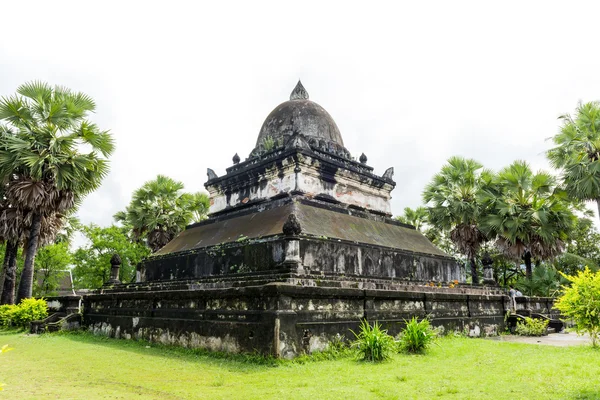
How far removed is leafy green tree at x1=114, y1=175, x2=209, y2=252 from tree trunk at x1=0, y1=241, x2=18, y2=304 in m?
7.06

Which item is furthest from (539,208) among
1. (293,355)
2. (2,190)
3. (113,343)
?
(2,190)

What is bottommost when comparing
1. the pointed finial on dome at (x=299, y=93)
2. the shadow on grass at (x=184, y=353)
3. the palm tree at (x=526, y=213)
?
the shadow on grass at (x=184, y=353)

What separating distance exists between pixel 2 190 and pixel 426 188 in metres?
19.4

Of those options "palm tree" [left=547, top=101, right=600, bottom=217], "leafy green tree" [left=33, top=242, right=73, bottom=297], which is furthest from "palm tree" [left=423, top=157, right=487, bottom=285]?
"leafy green tree" [left=33, top=242, right=73, bottom=297]

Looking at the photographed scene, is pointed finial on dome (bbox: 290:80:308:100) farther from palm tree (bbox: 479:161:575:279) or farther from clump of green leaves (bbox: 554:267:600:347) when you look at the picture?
clump of green leaves (bbox: 554:267:600:347)

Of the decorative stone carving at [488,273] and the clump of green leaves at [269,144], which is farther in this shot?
the clump of green leaves at [269,144]

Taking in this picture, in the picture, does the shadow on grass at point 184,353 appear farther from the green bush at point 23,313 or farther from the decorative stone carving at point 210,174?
the decorative stone carving at point 210,174

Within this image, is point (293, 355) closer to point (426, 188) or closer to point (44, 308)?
point (44, 308)

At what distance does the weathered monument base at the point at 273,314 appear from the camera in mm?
8156

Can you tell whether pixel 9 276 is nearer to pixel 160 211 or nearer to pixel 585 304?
pixel 160 211

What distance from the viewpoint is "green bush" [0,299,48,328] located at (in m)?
15.1

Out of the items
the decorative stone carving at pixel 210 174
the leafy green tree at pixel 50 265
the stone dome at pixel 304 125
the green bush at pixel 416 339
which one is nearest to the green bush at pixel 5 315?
the decorative stone carving at pixel 210 174

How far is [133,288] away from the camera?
13.9m

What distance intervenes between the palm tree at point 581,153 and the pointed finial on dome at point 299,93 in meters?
10.9
